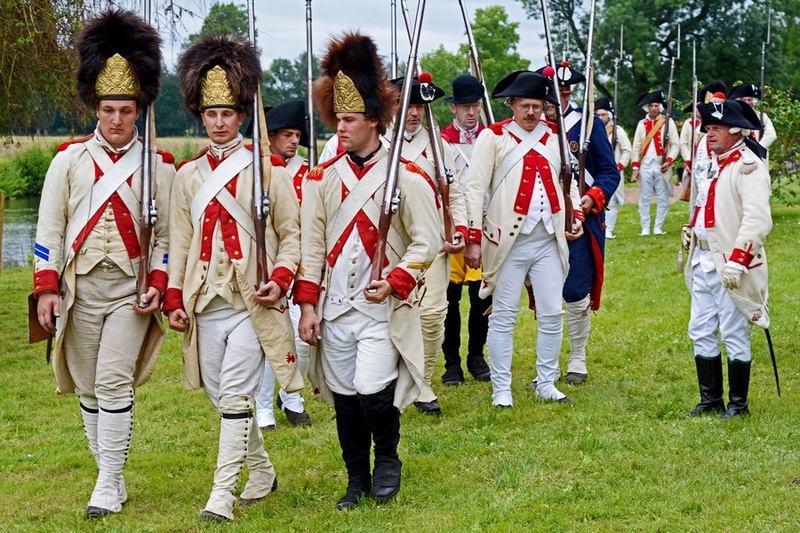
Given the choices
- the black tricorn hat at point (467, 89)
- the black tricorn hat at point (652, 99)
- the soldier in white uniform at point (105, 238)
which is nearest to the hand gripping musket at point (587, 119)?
the black tricorn hat at point (467, 89)

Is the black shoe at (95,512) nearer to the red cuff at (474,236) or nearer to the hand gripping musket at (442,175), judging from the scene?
the hand gripping musket at (442,175)

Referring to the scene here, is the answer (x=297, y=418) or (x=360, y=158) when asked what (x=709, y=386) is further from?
(x=360, y=158)

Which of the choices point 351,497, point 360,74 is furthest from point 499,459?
point 360,74

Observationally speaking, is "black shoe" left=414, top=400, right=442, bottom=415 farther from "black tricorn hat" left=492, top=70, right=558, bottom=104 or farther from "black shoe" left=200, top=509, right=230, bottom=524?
"black shoe" left=200, top=509, right=230, bottom=524

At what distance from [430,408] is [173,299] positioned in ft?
9.21

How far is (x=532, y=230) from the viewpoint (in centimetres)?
787

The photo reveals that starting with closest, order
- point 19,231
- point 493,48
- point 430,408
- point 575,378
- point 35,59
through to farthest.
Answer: point 430,408 → point 575,378 → point 35,59 → point 19,231 → point 493,48

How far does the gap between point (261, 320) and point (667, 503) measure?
2.27 metres

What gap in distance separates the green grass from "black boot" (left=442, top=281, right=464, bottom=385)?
6.9 inches

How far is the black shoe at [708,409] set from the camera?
753 centimetres

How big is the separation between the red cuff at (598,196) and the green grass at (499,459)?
Result: 1.38 m

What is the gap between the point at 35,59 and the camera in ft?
36.8

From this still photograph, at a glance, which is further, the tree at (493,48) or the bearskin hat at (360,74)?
the tree at (493,48)

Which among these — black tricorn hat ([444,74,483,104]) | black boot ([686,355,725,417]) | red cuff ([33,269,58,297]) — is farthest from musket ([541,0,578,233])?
red cuff ([33,269,58,297])
